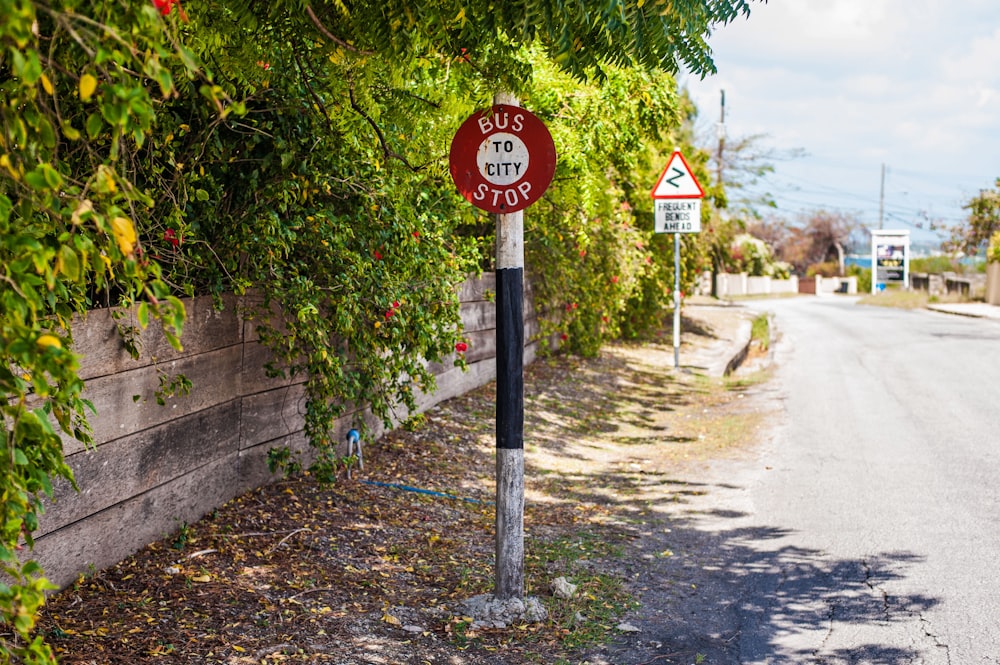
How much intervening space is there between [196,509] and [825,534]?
4057mm

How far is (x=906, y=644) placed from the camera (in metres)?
4.59

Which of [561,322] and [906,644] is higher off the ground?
[561,322]

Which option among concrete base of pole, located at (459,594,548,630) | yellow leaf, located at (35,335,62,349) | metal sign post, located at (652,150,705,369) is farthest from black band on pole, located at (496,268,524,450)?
metal sign post, located at (652,150,705,369)

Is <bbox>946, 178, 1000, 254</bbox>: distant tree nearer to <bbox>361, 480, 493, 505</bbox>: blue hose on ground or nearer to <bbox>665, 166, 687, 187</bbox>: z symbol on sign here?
<bbox>665, 166, 687, 187</bbox>: z symbol on sign

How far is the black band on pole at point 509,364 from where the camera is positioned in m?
4.92

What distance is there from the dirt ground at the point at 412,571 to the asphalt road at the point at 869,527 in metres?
0.37

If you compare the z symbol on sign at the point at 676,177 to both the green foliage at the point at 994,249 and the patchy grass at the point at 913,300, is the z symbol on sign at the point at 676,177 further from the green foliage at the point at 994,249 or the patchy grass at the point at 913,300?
Answer: the patchy grass at the point at 913,300

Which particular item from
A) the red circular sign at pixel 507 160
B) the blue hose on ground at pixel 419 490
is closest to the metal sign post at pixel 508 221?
the red circular sign at pixel 507 160

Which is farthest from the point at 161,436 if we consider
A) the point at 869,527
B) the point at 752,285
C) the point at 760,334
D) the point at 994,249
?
the point at 752,285

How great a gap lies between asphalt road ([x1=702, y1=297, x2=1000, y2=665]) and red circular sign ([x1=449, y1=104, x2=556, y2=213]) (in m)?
2.45

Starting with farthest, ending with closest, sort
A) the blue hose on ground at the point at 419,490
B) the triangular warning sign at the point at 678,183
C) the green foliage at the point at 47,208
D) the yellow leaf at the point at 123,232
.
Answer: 1. the triangular warning sign at the point at 678,183
2. the blue hose on ground at the point at 419,490
3. the yellow leaf at the point at 123,232
4. the green foliage at the point at 47,208

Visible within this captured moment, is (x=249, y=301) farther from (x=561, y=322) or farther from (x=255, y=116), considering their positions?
(x=561, y=322)

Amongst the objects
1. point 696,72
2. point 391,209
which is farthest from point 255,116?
point 696,72

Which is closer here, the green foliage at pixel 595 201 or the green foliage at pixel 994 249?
the green foliage at pixel 595 201
